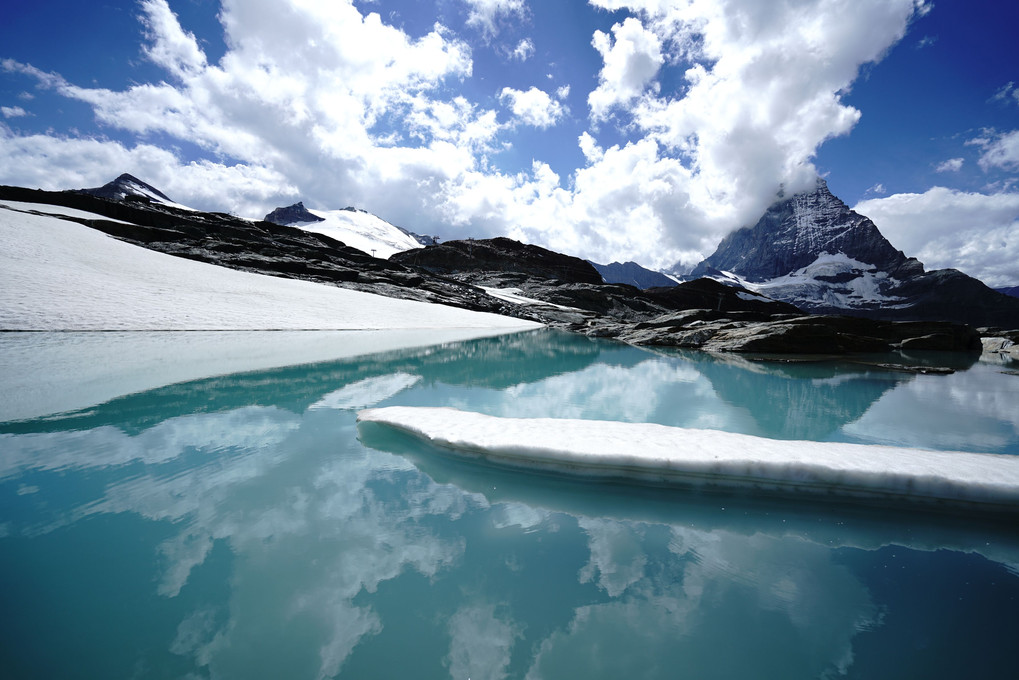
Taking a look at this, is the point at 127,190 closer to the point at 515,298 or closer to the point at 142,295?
the point at 515,298

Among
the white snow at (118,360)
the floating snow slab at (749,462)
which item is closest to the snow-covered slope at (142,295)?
the white snow at (118,360)

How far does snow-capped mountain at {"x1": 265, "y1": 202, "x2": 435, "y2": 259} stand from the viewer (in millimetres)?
149000

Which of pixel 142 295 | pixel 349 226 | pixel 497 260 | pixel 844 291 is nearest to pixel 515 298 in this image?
pixel 497 260

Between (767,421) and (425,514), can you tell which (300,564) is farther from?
(767,421)

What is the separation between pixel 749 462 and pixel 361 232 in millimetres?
175008

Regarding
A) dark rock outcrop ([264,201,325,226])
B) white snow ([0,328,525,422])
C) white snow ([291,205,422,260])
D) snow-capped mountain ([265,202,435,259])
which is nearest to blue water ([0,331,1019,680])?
white snow ([0,328,525,422])

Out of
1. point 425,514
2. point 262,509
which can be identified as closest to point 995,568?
point 425,514

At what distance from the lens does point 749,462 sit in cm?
469

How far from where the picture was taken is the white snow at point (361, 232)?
143250mm

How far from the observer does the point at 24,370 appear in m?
9.20

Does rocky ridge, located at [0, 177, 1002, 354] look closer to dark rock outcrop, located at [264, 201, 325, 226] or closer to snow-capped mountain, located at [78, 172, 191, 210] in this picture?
snow-capped mountain, located at [78, 172, 191, 210]

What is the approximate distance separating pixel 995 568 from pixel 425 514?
4.81 metres

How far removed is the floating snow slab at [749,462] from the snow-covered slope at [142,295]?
21.1 metres

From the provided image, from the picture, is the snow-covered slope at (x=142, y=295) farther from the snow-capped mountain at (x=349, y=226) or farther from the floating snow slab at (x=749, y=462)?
the snow-capped mountain at (x=349, y=226)
